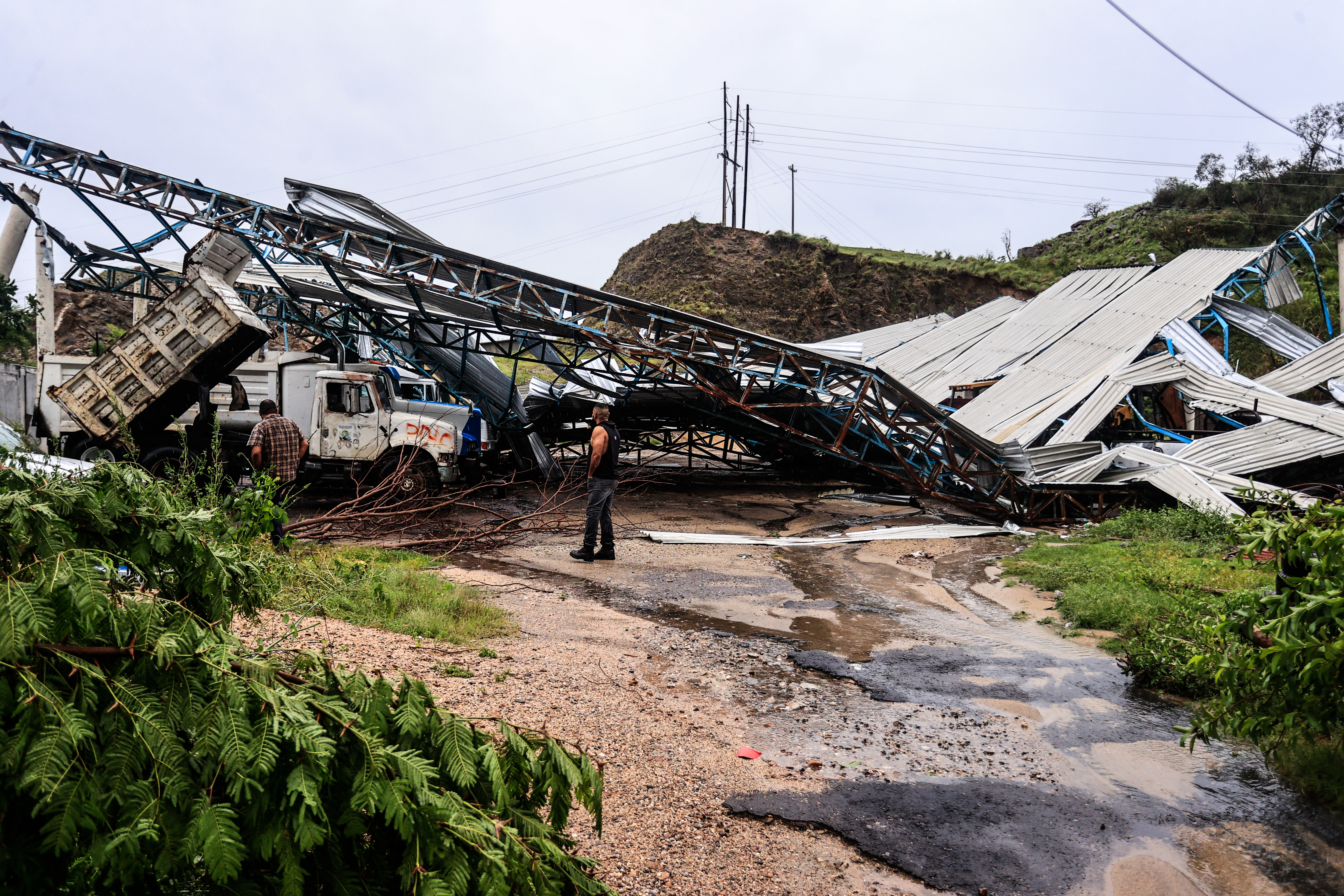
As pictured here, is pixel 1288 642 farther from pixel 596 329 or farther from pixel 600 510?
pixel 596 329

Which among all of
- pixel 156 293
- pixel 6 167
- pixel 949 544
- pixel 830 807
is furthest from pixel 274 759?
pixel 156 293

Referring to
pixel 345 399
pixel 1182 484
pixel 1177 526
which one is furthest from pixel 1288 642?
pixel 345 399

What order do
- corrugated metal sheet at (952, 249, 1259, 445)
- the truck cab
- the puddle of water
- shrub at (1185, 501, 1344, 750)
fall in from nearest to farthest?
shrub at (1185, 501, 1344, 750) < the puddle of water < the truck cab < corrugated metal sheet at (952, 249, 1259, 445)

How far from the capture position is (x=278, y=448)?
9672 millimetres

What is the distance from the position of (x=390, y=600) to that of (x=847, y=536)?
24.5 ft

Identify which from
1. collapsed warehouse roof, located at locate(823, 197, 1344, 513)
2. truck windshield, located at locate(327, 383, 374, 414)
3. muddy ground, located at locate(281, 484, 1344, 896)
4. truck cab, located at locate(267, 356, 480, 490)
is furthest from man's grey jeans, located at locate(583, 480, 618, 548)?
collapsed warehouse roof, located at locate(823, 197, 1344, 513)

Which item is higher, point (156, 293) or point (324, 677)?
point (156, 293)

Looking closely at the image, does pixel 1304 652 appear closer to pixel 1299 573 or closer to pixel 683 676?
pixel 1299 573

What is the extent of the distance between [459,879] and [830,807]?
258 centimetres

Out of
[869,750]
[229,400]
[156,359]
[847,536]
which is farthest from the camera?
[229,400]

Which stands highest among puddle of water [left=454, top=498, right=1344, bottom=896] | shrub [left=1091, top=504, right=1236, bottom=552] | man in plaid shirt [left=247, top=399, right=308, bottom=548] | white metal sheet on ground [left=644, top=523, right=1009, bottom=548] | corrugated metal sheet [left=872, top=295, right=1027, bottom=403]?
corrugated metal sheet [left=872, top=295, right=1027, bottom=403]

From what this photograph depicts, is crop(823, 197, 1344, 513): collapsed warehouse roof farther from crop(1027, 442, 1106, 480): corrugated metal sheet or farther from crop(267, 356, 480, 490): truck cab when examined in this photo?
crop(267, 356, 480, 490): truck cab

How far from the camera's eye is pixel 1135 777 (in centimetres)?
466

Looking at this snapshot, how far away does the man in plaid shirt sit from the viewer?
9.59 meters
